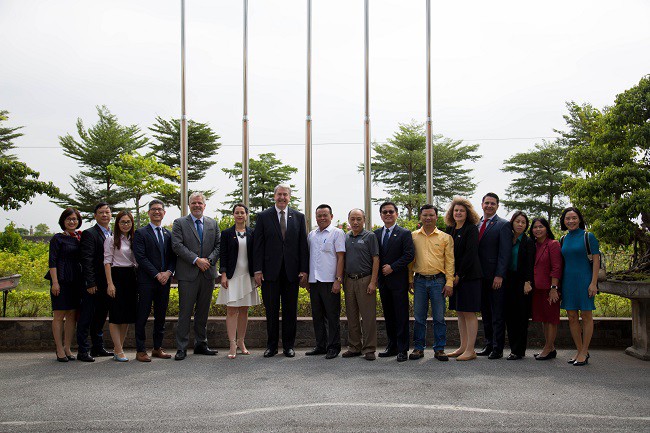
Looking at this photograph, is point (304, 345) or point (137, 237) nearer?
point (137, 237)

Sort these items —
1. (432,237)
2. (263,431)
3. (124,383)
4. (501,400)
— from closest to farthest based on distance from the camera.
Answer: (263,431)
(501,400)
(124,383)
(432,237)

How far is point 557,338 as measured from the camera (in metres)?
6.85

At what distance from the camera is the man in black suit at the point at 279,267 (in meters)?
6.45

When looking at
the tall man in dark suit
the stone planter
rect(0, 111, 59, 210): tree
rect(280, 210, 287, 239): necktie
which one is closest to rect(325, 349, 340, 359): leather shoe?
rect(280, 210, 287, 239): necktie

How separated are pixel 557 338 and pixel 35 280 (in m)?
10.1

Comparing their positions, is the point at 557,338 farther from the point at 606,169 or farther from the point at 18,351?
the point at 18,351

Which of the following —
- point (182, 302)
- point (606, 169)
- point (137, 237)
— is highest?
point (606, 169)

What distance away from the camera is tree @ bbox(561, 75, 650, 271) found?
688 centimetres

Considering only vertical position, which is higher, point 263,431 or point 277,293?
point 277,293

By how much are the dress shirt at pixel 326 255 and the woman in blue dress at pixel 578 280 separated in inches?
93.8

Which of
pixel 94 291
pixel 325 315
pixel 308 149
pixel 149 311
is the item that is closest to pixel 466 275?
pixel 325 315

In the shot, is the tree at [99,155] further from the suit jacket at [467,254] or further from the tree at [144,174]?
the suit jacket at [467,254]

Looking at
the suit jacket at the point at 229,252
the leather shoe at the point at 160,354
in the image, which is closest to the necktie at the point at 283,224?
the suit jacket at the point at 229,252

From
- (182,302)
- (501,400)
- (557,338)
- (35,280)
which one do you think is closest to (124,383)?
(182,302)
